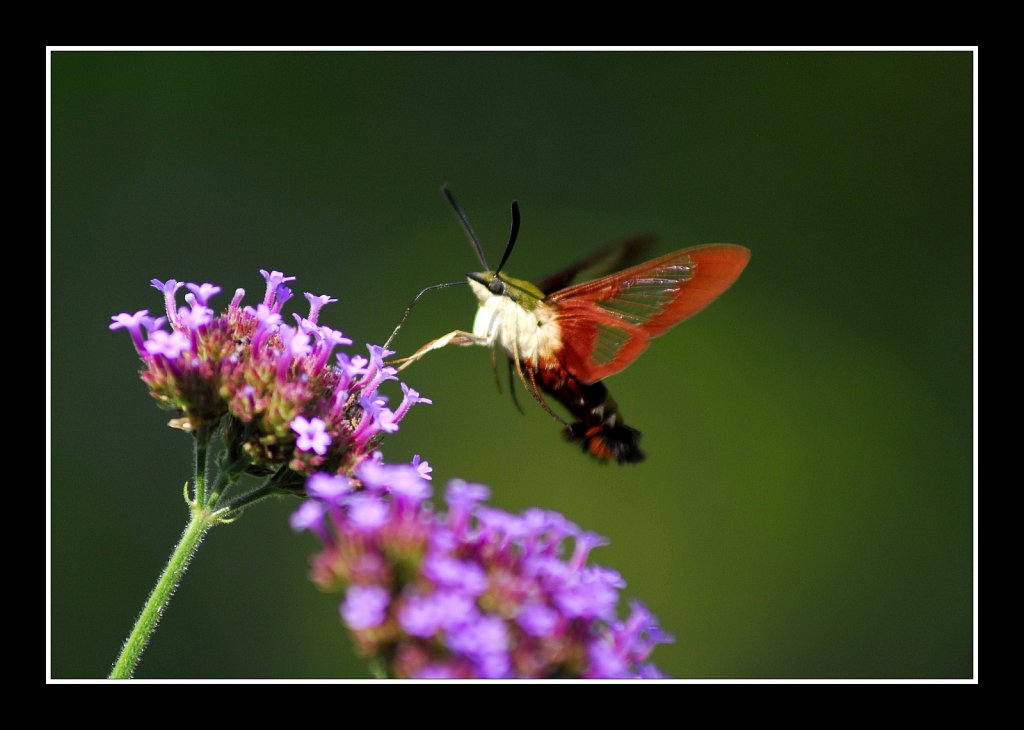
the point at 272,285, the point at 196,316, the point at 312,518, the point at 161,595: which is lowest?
the point at 161,595

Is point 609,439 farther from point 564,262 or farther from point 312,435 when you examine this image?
point 564,262

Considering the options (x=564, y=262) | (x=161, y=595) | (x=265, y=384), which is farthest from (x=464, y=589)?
(x=564, y=262)

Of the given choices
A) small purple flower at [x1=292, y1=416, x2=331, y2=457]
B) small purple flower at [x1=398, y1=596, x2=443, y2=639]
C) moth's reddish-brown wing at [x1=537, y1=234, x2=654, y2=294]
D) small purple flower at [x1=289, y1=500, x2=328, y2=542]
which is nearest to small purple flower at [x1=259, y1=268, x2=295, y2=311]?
small purple flower at [x1=292, y1=416, x2=331, y2=457]

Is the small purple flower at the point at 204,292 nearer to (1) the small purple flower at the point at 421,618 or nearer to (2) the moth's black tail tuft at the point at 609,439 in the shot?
(1) the small purple flower at the point at 421,618

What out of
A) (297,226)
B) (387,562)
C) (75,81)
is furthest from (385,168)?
(387,562)

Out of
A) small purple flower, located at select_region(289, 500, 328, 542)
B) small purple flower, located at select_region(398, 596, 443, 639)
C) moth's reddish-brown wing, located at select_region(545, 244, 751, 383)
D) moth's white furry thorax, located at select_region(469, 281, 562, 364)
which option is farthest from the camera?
moth's white furry thorax, located at select_region(469, 281, 562, 364)

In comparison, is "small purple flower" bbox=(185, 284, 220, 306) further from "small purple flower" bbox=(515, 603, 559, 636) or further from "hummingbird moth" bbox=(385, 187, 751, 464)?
"small purple flower" bbox=(515, 603, 559, 636)
